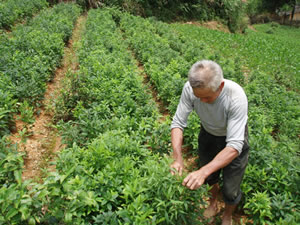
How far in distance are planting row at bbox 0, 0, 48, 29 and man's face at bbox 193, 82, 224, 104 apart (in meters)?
11.6

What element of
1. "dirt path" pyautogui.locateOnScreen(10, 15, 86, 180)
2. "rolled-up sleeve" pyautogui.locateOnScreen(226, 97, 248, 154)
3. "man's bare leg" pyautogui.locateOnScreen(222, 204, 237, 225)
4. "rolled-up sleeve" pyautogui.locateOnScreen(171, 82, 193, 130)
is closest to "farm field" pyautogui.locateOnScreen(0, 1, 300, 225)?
"dirt path" pyautogui.locateOnScreen(10, 15, 86, 180)

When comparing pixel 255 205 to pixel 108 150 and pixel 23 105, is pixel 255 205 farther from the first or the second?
pixel 23 105

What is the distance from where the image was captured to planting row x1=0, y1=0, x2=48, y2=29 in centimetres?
1104

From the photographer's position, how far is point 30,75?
5.61 m

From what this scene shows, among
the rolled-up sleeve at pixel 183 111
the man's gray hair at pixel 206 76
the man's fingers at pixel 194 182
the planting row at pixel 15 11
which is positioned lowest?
the man's fingers at pixel 194 182

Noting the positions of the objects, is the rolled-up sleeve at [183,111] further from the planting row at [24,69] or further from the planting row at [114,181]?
the planting row at [24,69]

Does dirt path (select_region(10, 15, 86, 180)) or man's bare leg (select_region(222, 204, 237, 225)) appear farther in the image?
dirt path (select_region(10, 15, 86, 180))

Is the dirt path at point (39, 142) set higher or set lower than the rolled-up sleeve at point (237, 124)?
lower

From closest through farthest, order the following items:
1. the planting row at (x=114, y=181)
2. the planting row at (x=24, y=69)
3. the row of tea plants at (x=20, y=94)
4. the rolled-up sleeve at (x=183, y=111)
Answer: the row of tea plants at (x=20, y=94), the planting row at (x=114, y=181), the rolled-up sleeve at (x=183, y=111), the planting row at (x=24, y=69)

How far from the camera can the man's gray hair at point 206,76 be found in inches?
86.0

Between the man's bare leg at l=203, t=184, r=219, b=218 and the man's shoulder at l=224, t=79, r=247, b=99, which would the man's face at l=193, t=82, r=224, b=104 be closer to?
the man's shoulder at l=224, t=79, r=247, b=99

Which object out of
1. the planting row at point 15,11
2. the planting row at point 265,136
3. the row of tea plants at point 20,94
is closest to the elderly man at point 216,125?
the planting row at point 265,136

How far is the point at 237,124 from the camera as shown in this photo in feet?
7.77

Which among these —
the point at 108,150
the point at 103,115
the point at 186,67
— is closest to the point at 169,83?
the point at 186,67
